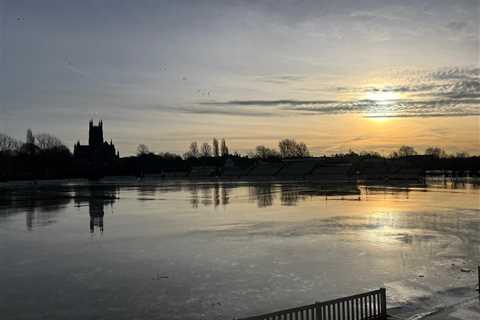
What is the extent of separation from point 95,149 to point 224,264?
176 metres

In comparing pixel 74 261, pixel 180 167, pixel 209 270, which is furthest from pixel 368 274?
pixel 180 167

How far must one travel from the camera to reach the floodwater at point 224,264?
10.8 m

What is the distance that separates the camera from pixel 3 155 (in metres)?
122

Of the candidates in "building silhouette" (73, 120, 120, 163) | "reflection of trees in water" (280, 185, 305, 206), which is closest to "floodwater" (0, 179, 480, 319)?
"reflection of trees in water" (280, 185, 305, 206)

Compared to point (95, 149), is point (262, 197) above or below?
below

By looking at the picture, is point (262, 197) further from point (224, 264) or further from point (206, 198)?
point (224, 264)

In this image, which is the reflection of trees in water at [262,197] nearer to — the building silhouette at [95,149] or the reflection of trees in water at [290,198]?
the reflection of trees in water at [290,198]

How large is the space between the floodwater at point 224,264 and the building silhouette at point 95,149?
156442mm

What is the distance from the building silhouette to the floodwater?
156 meters

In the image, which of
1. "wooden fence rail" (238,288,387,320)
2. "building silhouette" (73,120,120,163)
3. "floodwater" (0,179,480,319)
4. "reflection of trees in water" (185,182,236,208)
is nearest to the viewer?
"wooden fence rail" (238,288,387,320)

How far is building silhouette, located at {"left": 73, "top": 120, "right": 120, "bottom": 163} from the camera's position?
17761 cm

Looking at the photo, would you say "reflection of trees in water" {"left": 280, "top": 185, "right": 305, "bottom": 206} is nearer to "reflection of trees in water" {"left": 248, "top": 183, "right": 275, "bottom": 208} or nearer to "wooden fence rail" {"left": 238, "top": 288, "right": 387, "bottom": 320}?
"reflection of trees in water" {"left": 248, "top": 183, "right": 275, "bottom": 208}

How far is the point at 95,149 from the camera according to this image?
7096 inches

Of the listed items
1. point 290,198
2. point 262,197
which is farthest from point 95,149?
point 290,198
